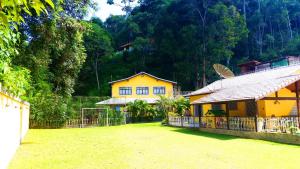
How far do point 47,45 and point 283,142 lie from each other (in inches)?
719

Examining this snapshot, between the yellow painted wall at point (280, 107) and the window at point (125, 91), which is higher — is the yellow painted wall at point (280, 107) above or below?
below

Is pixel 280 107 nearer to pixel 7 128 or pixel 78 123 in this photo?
pixel 78 123

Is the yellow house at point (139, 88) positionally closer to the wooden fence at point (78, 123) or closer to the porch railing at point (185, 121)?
the wooden fence at point (78, 123)

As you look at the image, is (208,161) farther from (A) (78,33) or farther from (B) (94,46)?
(B) (94,46)

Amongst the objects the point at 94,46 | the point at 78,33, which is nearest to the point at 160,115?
the point at 78,33

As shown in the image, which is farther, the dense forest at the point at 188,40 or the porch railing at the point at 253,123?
the dense forest at the point at 188,40

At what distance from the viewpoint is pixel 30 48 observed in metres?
21.9

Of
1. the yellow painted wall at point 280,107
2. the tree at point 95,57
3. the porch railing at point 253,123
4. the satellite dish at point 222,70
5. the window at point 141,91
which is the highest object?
the tree at point 95,57

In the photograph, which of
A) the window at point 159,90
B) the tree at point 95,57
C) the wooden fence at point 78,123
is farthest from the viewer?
the tree at point 95,57

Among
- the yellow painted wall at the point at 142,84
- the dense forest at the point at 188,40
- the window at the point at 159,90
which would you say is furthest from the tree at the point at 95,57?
the window at the point at 159,90

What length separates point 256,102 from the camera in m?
14.6

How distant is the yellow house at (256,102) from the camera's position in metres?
13.9

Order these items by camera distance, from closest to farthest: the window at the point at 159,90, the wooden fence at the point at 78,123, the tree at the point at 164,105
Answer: the wooden fence at the point at 78,123, the tree at the point at 164,105, the window at the point at 159,90

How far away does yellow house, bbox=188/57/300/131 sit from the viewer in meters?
13.9
